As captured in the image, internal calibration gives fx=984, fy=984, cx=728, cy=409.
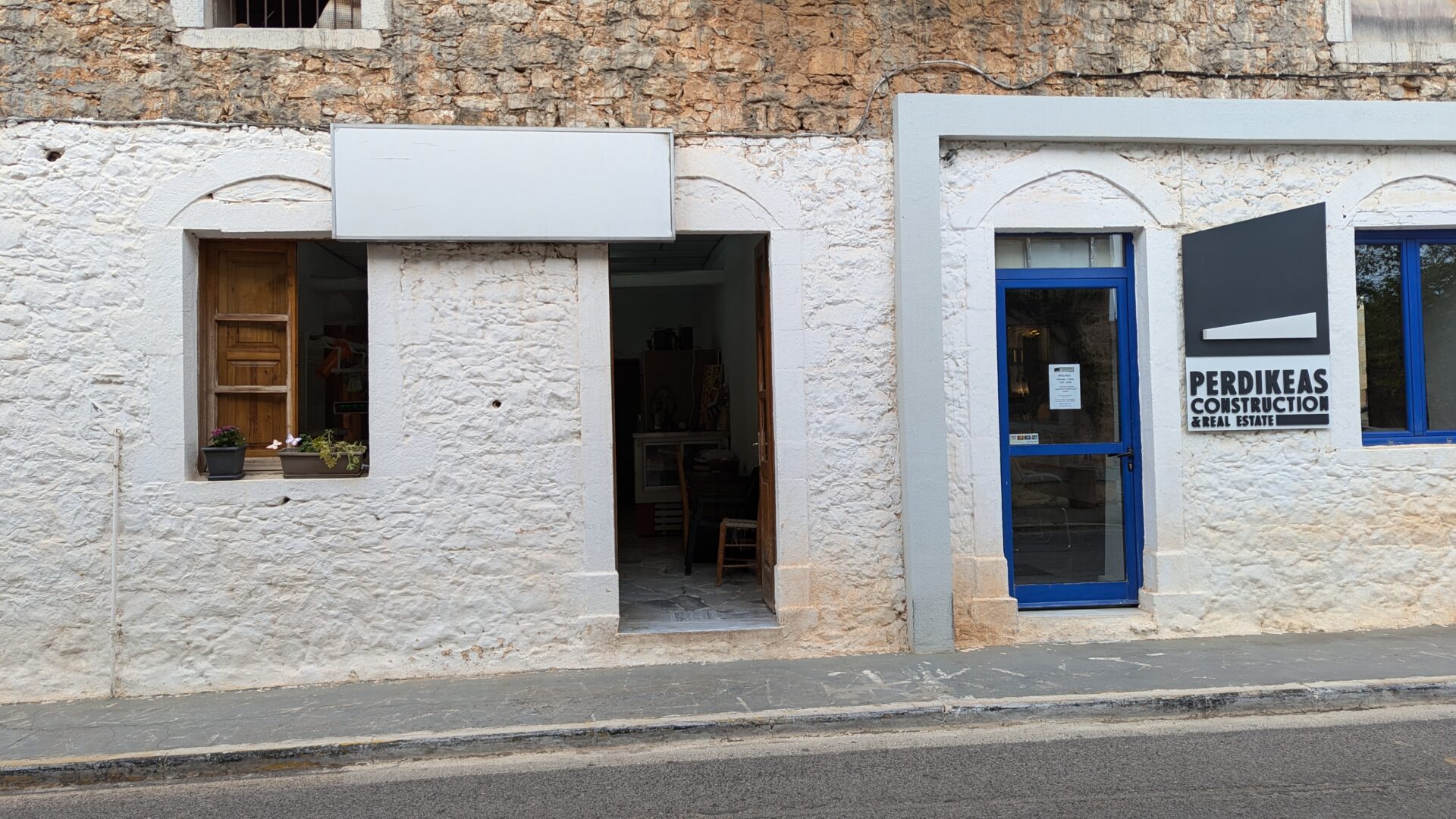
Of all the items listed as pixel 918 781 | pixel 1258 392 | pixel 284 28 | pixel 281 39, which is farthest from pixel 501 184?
pixel 1258 392

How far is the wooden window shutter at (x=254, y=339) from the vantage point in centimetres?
671

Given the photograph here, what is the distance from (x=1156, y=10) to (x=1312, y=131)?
1.41m

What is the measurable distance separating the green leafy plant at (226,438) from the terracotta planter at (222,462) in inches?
1.6

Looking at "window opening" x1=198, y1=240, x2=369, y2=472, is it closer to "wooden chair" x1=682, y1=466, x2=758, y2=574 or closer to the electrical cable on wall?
the electrical cable on wall

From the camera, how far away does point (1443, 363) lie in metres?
7.63

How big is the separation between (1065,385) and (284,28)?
5946 mm

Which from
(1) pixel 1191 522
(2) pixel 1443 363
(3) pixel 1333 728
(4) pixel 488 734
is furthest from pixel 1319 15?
(4) pixel 488 734

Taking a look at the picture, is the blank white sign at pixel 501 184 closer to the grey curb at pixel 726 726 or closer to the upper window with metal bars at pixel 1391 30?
the grey curb at pixel 726 726

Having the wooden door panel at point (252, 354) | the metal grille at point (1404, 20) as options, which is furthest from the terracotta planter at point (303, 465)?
the metal grille at point (1404, 20)

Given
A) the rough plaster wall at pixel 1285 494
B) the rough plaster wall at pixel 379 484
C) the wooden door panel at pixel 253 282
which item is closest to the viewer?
the rough plaster wall at pixel 379 484

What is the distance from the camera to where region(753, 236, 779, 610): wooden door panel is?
7109 millimetres

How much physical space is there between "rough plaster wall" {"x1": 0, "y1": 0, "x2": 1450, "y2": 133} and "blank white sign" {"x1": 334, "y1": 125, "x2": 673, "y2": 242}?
0.21m

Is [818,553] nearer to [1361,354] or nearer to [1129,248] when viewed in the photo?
[1129,248]

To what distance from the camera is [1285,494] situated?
7.11 meters
